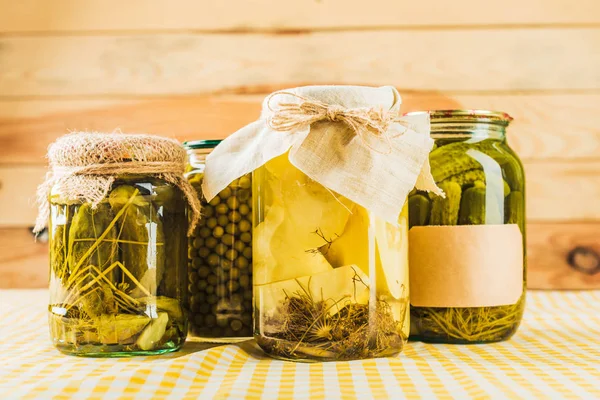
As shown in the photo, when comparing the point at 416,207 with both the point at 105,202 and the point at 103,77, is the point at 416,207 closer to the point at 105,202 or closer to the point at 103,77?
the point at 105,202

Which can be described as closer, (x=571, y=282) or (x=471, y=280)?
(x=471, y=280)

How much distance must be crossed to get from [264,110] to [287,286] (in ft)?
0.57

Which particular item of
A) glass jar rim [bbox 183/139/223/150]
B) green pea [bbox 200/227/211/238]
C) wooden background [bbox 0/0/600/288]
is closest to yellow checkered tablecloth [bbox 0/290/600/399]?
green pea [bbox 200/227/211/238]

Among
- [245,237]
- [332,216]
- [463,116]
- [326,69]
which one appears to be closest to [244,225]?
[245,237]

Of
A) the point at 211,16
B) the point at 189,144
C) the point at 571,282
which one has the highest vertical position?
the point at 211,16

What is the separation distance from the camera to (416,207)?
76 cm

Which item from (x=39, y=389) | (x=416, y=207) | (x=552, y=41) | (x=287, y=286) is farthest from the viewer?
(x=552, y=41)

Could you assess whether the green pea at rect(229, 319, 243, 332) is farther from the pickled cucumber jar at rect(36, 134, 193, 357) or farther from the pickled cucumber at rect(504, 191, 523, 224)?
the pickled cucumber at rect(504, 191, 523, 224)

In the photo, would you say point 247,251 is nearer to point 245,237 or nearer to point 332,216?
point 245,237

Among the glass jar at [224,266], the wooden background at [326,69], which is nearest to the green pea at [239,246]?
the glass jar at [224,266]

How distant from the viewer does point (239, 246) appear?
76cm

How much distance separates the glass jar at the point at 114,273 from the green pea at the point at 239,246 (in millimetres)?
102

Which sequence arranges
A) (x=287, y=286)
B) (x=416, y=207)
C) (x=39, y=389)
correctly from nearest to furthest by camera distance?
1. (x=39, y=389)
2. (x=287, y=286)
3. (x=416, y=207)

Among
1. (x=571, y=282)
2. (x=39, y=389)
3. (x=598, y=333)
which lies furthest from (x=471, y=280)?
(x=571, y=282)
